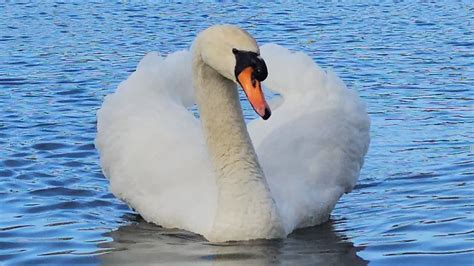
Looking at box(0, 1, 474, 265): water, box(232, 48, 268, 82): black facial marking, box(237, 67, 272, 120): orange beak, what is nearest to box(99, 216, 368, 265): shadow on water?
box(0, 1, 474, 265): water

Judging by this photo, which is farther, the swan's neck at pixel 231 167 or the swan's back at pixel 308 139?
the swan's back at pixel 308 139

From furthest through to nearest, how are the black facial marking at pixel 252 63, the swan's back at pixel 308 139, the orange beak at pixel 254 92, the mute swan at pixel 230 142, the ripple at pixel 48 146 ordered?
the ripple at pixel 48 146
the swan's back at pixel 308 139
the mute swan at pixel 230 142
the black facial marking at pixel 252 63
the orange beak at pixel 254 92

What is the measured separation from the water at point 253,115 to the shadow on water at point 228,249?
0.5 inches

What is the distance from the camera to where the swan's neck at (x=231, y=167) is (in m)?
7.79

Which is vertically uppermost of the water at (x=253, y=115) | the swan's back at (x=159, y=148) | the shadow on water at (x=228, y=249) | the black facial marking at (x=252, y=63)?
the black facial marking at (x=252, y=63)

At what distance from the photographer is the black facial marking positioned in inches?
281

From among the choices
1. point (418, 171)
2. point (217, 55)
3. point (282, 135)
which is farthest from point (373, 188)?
point (217, 55)

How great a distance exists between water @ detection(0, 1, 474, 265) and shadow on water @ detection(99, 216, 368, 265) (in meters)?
0.01

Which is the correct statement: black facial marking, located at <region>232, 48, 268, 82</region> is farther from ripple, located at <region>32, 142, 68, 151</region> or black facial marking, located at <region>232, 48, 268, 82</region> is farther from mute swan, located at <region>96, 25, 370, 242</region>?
ripple, located at <region>32, 142, 68, 151</region>

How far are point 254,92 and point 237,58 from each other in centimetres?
30

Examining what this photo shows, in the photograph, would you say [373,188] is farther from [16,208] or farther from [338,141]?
[16,208]

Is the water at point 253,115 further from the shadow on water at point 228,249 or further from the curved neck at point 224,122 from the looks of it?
the curved neck at point 224,122

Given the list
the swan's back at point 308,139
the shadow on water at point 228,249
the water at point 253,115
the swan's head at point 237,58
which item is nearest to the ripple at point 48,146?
the water at point 253,115

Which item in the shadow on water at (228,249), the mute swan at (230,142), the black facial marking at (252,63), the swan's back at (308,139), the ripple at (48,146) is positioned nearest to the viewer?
the black facial marking at (252,63)
